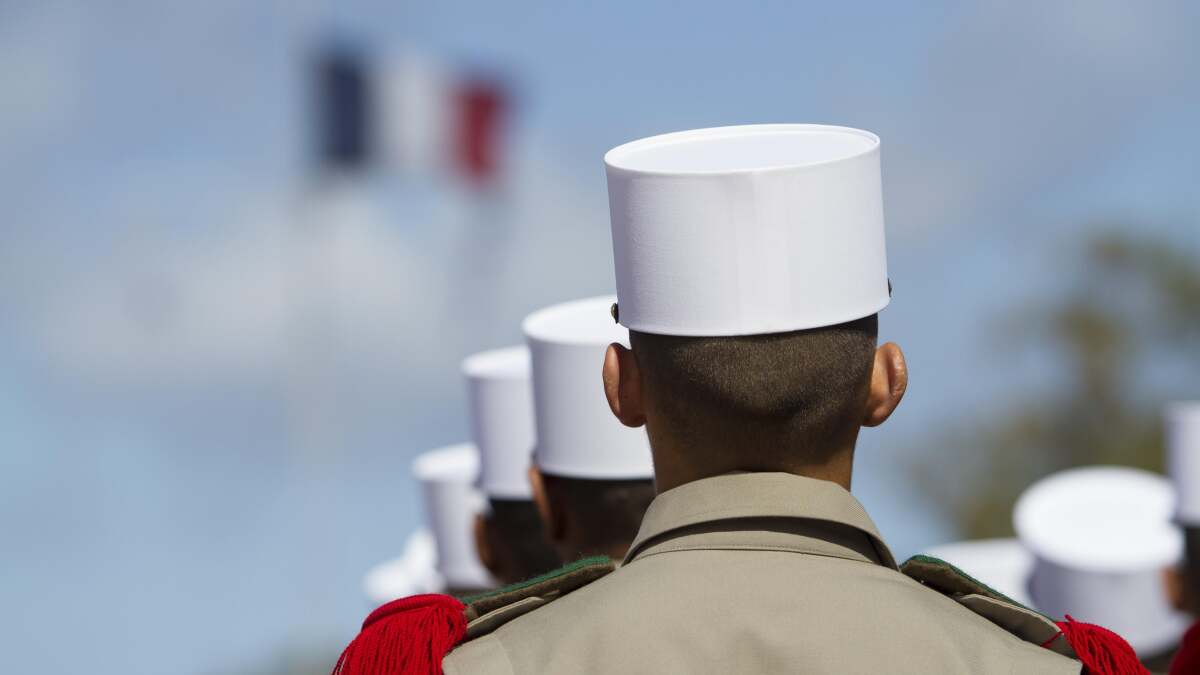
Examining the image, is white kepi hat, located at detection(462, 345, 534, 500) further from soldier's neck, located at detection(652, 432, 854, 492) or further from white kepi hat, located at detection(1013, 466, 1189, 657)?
soldier's neck, located at detection(652, 432, 854, 492)

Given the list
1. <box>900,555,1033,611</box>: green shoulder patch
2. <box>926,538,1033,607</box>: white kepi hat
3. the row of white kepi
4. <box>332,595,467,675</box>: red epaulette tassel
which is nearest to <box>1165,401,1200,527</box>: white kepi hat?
the row of white kepi

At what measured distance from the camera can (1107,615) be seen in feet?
24.6

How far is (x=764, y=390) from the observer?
2441mm

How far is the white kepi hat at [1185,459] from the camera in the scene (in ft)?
21.3

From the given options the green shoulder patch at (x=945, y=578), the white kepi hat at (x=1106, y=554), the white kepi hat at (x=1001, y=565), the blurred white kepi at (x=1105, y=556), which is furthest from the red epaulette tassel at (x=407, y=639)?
the white kepi hat at (x=1001, y=565)

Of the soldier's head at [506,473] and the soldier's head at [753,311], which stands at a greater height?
the soldier's head at [753,311]

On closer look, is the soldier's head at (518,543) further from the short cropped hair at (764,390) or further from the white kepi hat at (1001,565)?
the white kepi hat at (1001,565)

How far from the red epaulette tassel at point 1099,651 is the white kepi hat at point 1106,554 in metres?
4.55

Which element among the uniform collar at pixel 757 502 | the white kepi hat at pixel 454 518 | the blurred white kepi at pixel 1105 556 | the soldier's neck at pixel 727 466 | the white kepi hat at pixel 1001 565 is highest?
the soldier's neck at pixel 727 466

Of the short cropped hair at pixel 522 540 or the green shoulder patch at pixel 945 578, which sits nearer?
the green shoulder patch at pixel 945 578

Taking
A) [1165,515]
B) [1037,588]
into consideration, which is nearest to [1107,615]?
[1037,588]

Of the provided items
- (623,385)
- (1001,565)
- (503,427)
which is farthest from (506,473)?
(1001,565)

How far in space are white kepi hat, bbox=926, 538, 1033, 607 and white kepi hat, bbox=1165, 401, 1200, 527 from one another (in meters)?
1.51

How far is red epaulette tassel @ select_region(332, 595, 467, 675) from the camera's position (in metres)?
2.34
